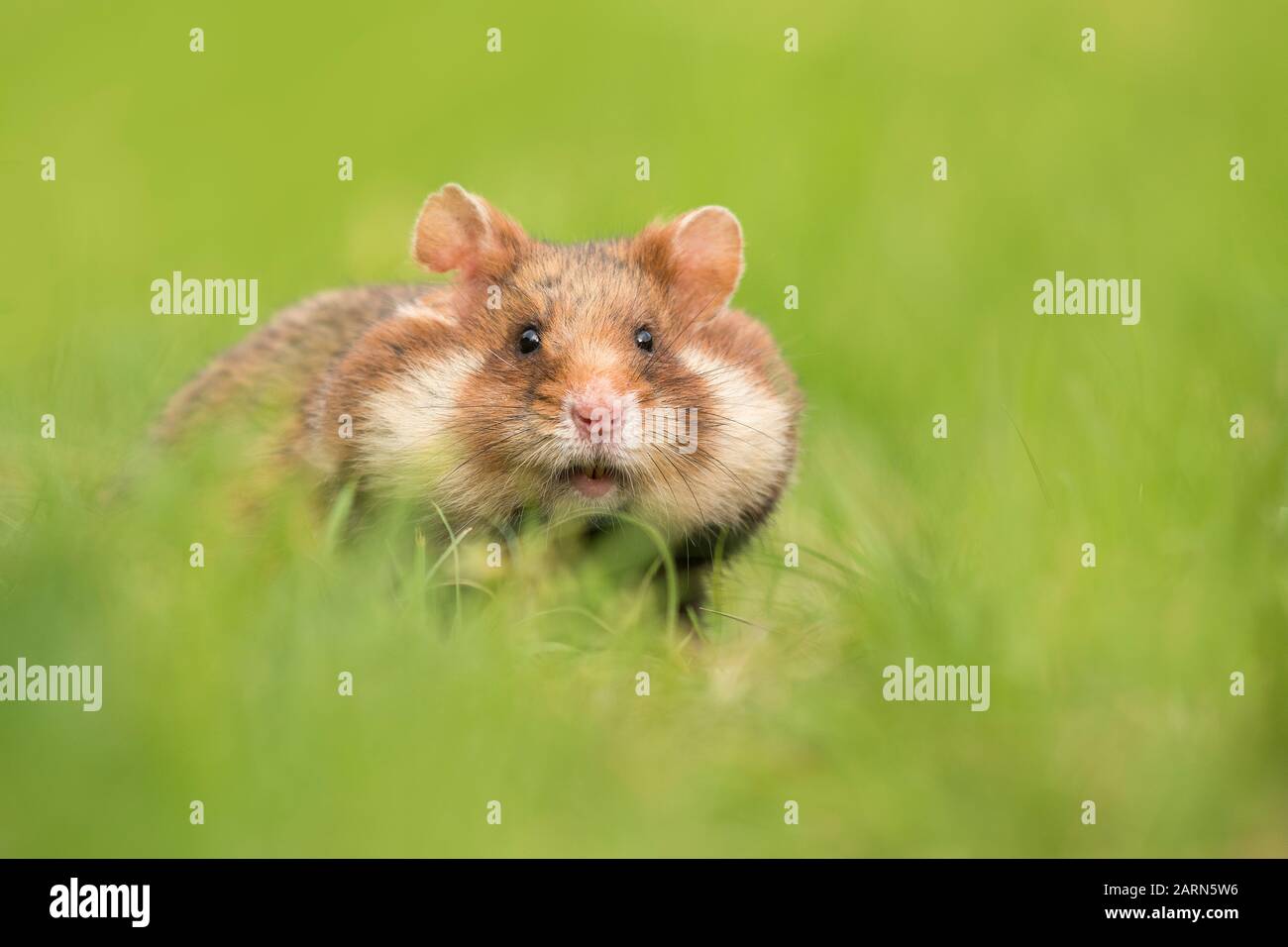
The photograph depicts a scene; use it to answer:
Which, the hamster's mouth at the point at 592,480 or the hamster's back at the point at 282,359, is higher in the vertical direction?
the hamster's back at the point at 282,359

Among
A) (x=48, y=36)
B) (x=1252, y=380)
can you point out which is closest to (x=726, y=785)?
(x=1252, y=380)

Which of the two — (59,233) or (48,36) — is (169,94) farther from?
(59,233)

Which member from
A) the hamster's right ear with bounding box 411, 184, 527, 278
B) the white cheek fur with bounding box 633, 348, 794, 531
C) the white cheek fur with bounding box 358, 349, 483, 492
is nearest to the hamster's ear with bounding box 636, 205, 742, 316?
the white cheek fur with bounding box 633, 348, 794, 531

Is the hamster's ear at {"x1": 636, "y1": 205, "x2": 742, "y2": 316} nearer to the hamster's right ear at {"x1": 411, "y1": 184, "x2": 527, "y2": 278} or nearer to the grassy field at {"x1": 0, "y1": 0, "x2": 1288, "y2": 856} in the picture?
the hamster's right ear at {"x1": 411, "y1": 184, "x2": 527, "y2": 278}

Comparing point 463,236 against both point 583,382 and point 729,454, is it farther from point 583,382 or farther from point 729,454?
point 729,454

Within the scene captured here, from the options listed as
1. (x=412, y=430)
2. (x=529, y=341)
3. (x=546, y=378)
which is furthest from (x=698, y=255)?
(x=412, y=430)

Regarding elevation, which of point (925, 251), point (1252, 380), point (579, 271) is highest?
point (925, 251)

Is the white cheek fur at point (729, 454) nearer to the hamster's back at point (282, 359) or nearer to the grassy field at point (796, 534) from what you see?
the grassy field at point (796, 534)

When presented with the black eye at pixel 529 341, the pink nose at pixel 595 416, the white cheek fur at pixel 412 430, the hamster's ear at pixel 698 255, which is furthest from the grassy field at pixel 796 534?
the hamster's ear at pixel 698 255
